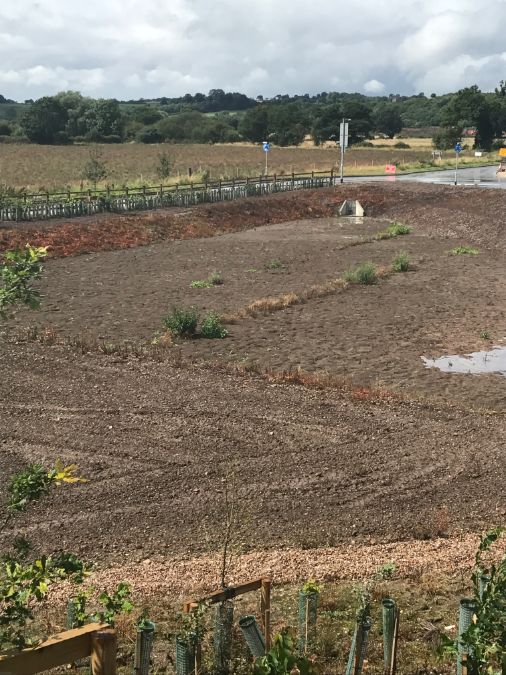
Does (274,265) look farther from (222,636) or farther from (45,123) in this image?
(45,123)

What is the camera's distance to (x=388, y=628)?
5.64 meters

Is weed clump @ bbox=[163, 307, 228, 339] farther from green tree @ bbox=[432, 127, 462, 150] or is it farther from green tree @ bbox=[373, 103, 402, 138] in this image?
green tree @ bbox=[373, 103, 402, 138]

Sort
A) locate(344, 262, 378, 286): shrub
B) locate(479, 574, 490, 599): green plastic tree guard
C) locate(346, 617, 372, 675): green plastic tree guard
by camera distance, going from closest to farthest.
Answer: locate(479, 574, 490, 599): green plastic tree guard, locate(346, 617, 372, 675): green plastic tree guard, locate(344, 262, 378, 286): shrub

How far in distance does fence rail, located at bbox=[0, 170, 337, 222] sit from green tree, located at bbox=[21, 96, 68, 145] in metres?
51.1

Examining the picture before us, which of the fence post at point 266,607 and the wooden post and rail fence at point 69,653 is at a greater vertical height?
the wooden post and rail fence at point 69,653

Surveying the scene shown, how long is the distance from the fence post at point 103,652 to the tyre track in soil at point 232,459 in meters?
4.94

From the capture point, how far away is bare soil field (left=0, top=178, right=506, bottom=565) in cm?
944

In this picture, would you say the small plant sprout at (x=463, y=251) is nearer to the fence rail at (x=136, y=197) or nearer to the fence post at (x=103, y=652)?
the fence rail at (x=136, y=197)

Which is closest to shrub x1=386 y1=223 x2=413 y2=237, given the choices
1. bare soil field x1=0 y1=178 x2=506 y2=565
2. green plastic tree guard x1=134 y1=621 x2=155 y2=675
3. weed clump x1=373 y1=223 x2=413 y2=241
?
weed clump x1=373 y1=223 x2=413 y2=241

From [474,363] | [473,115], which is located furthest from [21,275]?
[473,115]

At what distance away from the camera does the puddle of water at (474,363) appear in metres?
16.2

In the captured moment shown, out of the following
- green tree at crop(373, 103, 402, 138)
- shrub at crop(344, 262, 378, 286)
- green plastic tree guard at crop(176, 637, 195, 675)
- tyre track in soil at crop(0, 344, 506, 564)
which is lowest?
tyre track in soil at crop(0, 344, 506, 564)

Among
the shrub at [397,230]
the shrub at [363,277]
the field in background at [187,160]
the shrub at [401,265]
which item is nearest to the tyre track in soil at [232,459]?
the shrub at [363,277]

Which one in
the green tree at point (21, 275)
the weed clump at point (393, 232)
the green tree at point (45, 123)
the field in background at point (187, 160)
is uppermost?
the green tree at point (45, 123)
